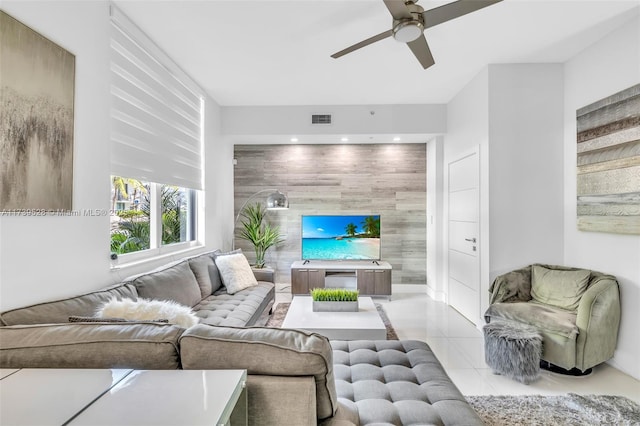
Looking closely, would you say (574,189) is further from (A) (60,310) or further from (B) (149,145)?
(A) (60,310)

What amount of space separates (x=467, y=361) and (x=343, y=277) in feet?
7.91

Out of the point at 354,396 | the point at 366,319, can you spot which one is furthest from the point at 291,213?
the point at 354,396

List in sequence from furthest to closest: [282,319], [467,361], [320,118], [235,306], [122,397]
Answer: [320,118] → [282,319] → [235,306] → [467,361] → [122,397]

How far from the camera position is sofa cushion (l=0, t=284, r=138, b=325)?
1633 mm

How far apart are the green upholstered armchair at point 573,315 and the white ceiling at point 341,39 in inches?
85.3

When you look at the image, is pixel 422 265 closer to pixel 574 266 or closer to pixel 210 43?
pixel 574 266

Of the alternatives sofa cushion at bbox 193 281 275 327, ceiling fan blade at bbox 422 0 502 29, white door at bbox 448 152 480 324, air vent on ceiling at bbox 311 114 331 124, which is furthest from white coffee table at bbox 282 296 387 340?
air vent on ceiling at bbox 311 114 331 124

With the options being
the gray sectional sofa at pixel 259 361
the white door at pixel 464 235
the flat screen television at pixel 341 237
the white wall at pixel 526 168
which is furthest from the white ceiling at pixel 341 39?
the gray sectional sofa at pixel 259 361

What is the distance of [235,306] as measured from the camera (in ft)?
10.3

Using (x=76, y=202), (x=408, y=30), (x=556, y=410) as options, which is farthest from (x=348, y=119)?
(x=556, y=410)

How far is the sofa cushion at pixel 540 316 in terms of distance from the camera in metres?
2.64

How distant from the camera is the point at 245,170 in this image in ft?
18.7

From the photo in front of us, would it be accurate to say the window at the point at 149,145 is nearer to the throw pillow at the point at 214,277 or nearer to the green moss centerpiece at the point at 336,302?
the throw pillow at the point at 214,277

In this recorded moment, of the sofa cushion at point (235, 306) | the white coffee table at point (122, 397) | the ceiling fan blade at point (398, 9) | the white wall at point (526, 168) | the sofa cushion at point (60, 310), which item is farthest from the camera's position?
the white wall at point (526, 168)
